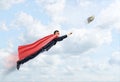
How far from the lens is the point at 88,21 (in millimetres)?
60594

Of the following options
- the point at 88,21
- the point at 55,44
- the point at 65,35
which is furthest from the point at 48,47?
the point at 88,21

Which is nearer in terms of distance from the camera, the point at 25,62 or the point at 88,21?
the point at 88,21

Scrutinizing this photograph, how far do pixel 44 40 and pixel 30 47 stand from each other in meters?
5.65

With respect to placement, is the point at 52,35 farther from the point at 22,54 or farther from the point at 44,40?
the point at 22,54

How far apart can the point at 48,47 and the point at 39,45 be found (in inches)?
135

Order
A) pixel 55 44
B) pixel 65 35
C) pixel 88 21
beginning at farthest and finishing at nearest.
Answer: pixel 55 44 < pixel 65 35 < pixel 88 21

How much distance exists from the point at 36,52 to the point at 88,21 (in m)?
21.7

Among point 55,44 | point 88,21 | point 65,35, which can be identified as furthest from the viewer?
point 55,44

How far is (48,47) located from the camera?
7112 centimetres

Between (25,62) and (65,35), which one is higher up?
(65,35)

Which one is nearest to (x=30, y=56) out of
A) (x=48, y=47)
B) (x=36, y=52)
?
(x=36, y=52)

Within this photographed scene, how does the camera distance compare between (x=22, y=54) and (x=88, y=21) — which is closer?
(x=88, y=21)

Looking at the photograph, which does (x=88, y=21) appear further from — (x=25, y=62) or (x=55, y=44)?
(x=25, y=62)

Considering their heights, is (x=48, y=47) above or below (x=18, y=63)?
above
